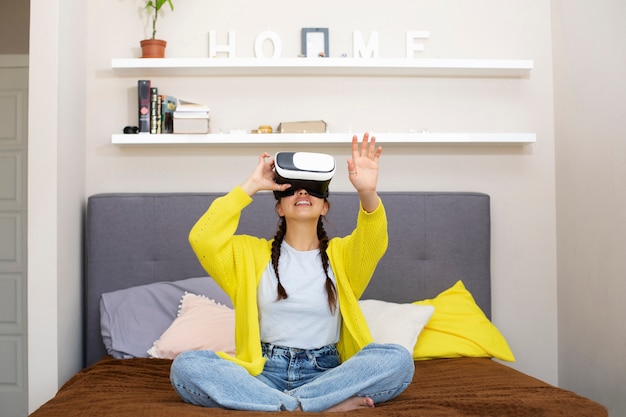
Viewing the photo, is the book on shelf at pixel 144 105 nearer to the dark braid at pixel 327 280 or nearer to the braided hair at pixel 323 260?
the braided hair at pixel 323 260

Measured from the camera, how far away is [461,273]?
322 cm

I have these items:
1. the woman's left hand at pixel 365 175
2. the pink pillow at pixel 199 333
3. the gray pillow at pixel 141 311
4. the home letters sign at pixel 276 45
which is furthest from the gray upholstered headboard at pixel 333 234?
the woman's left hand at pixel 365 175

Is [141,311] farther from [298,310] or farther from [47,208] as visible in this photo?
[298,310]

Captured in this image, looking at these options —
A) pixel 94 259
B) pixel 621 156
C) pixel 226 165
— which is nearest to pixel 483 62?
pixel 621 156

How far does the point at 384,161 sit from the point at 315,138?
0.39 meters

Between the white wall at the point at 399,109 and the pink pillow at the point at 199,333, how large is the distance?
70cm

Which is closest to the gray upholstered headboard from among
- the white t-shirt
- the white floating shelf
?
the white floating shelf

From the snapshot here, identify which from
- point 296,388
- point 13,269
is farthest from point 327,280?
point 13,269

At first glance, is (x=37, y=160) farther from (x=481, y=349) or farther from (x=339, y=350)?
(x=481, y=349)

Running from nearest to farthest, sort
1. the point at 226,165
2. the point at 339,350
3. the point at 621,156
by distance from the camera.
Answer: the point at 339,350
the point at 621,156
the point at 226,165

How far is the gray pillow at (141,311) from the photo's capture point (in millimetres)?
2883

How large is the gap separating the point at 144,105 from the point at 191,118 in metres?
0.24

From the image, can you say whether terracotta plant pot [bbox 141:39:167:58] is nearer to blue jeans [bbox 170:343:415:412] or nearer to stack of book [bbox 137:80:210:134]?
stack of book [bbox 137:80:210:134]

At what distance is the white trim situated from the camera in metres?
4.08
